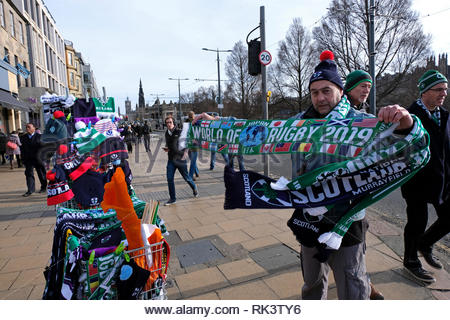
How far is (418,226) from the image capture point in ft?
9.23

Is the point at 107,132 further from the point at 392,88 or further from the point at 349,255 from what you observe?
the point at 392,88

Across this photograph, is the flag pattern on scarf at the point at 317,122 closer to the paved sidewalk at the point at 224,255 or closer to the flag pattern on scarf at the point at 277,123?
the flag pattern on scarf at the point at 277,123

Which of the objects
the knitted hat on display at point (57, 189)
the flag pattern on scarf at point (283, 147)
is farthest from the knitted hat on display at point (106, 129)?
the flag pattern on scarf at point (283, 147)

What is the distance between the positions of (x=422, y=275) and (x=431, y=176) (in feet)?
3.24

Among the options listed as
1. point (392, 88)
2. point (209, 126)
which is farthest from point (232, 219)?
point (392, 88)

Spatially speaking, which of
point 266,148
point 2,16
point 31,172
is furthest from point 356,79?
point 2,16

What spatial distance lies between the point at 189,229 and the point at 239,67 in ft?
126

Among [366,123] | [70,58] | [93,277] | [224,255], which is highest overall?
[70,58]

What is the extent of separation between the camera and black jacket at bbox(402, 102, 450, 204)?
104 inches

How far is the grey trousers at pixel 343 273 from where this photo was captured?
175 cm

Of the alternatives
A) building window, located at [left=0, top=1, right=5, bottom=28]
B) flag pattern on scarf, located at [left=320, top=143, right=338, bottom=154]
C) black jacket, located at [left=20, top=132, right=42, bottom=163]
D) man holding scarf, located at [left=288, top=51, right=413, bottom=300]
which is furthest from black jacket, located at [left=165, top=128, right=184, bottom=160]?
building window, located at [left=0, top=1, right=5, bottom=28]

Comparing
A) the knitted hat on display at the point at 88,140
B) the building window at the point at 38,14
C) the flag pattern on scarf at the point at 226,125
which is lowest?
the knitted hat on display at the point at 88,140

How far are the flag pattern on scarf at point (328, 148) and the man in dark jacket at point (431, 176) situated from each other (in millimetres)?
1621

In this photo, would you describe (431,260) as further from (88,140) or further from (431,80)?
(88,140)
